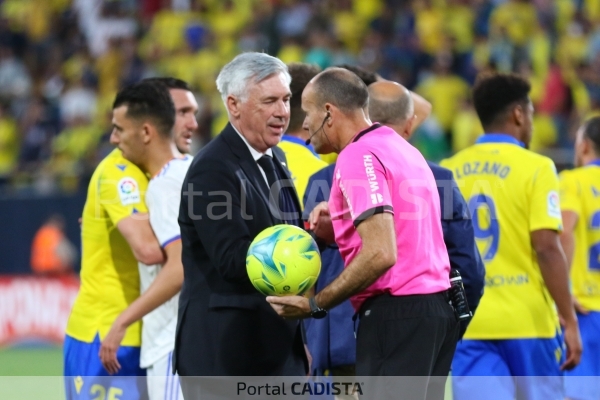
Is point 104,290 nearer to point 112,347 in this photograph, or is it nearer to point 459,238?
point 112,347

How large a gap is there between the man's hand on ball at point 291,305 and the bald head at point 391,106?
5.36 feet

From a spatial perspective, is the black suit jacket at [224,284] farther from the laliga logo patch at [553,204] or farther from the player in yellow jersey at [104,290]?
the laliga logo patch at [553,204]

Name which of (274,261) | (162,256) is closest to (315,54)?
(162,256)

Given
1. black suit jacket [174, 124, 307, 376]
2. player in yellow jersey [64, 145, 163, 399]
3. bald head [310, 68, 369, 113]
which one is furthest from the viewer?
player in yellow jersey [64, 145, 163, 399]

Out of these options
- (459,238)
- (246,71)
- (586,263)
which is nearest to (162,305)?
(246,71)

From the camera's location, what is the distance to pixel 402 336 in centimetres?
423

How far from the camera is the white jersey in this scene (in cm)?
533

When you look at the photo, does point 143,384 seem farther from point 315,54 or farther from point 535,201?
point 315,54

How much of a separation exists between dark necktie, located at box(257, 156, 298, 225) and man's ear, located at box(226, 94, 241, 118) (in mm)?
265

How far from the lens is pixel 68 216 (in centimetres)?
1479

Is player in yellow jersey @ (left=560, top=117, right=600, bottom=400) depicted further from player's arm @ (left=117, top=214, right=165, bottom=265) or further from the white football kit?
player's arm @ (left=117, top=214, right=165, bottom=265)

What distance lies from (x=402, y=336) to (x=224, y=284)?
90 cm

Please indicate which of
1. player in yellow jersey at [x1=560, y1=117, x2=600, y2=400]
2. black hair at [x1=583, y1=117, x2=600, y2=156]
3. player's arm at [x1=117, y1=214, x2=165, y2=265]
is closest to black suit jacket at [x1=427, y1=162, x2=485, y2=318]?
player's arm at [x1=117, y1=214, x2=165, y2=265]

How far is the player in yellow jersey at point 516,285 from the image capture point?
5.94 metres
